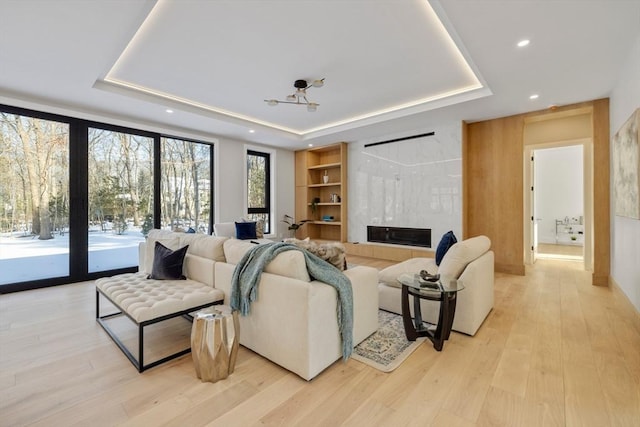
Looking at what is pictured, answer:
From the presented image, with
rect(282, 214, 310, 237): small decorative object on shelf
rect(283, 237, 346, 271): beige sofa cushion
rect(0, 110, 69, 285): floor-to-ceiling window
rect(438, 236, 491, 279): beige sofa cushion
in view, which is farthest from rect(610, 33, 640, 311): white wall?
rect(0, 110, 69, 285): floor-to-ceiling window

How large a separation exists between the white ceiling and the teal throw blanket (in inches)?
78.8

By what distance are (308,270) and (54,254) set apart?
4440 mm

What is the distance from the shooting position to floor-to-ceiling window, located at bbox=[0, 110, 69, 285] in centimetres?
392

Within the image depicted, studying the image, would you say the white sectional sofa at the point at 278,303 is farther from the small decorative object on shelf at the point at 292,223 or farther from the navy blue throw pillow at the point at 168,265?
the small decorative object on shelf at the point at 292,223

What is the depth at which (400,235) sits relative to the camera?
6.05m

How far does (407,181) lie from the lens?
19.2 feet

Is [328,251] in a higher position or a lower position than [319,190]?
lower

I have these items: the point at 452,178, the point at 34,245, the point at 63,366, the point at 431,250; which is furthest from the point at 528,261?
the point at 34,245

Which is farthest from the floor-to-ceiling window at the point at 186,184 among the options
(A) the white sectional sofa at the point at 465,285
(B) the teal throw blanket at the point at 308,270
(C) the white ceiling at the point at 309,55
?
(A) the white sectional sofa at the point at 465,285

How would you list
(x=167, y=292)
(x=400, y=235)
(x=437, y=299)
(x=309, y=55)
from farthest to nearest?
(x=400, y=235) < (x=309, y=55) < (x=167, y=292) < (x=437, y=299)

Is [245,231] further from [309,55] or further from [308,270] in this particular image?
[308,270]

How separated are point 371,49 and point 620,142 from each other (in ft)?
9.67

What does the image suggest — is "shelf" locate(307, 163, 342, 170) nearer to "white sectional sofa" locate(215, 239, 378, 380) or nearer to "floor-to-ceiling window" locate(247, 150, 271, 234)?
"floor-to-ceiling window" locate(247, 150, 271, 234)

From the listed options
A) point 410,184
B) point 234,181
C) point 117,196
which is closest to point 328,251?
point 410,184
